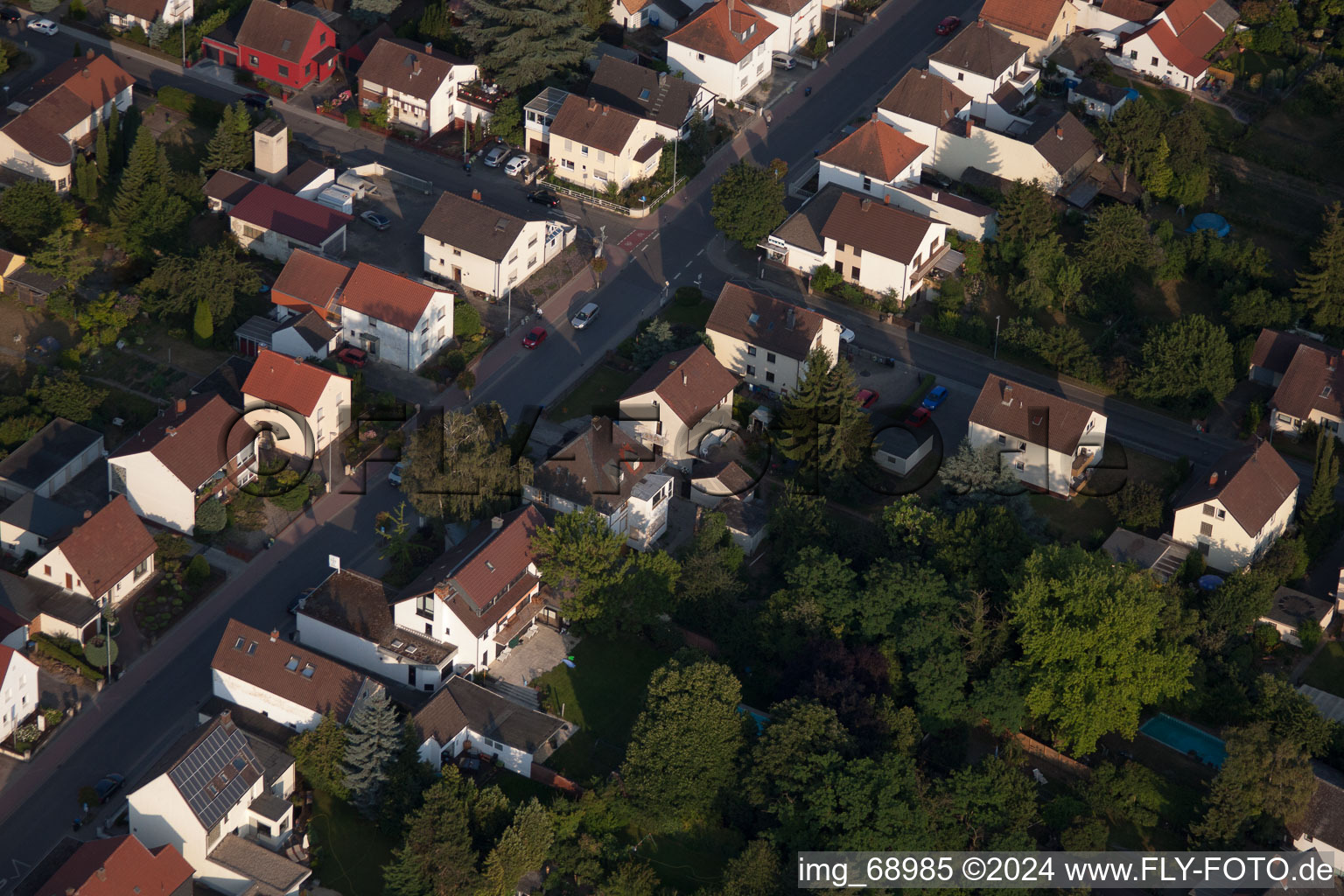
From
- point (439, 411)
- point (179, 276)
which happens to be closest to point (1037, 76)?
point (439, 411)

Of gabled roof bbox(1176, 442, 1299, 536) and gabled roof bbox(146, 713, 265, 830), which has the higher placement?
gabled roof bbox(146, 713, 265, 830)

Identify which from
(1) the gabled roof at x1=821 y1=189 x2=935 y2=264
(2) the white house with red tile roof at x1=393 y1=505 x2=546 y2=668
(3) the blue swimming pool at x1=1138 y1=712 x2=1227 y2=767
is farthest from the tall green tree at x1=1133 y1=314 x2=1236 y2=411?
(2) the white house with red tile roof at x1=393 y1=505 x2=546 y2=668

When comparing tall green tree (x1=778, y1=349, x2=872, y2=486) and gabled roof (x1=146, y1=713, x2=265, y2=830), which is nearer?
gabled roof (x1=146, y1=713, x2=265, y2=830)

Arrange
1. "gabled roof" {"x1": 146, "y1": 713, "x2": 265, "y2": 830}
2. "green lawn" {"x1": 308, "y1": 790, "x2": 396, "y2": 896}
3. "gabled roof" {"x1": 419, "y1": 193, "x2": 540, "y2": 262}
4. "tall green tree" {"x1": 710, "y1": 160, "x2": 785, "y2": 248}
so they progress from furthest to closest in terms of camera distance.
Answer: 1. "tall green tree" {"x1": 710, "y1": 160, "x2": 785, "y2": 248}
2. "gabled roof" {"x1": 419, "y1": 193, "x2": 540, "y2": 262}
3. "green lawn" {"x1": 308, "y1": 790, "x2": 396, "y2": 896}
4. "gabled roof" {"x1": 146, "y1": 713, "x2": 265, "y2": 830}

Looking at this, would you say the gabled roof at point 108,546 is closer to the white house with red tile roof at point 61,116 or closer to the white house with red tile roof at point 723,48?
the white house with red tile roof at point 61,116

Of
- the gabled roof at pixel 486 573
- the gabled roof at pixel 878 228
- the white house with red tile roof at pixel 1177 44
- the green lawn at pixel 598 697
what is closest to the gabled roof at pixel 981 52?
the white house with red tile roof at pixel 1177 44

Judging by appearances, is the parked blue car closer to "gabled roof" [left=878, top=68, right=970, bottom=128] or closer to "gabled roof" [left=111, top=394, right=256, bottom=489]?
"gabled roof" [left=878, top=68, right=970, bottom=128]

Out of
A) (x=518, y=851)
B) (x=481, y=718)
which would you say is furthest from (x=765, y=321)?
(x=518, y=851)
